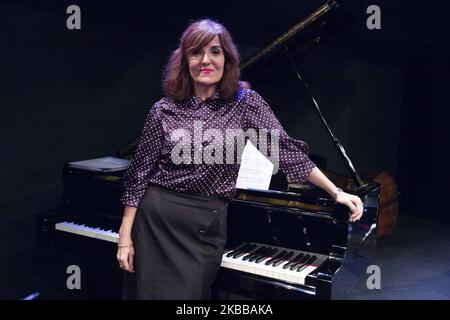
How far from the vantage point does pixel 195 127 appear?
1.93 metres

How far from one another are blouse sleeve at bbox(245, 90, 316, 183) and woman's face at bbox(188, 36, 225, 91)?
0.18m

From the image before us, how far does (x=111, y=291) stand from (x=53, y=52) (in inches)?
73.0

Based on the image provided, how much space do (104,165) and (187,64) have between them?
1.26 m

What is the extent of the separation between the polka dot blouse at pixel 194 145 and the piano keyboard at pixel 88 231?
76 cm

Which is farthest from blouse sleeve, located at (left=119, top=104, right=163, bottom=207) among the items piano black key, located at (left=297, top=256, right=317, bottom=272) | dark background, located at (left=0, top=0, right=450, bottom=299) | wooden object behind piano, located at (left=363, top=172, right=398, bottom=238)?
wooden object behind piano, located at (left=363, top=172, right=398, bottom=238)

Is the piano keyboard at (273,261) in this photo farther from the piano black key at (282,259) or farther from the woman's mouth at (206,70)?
the woman's mouth at (206,70)

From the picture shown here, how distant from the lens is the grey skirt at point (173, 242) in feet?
6.30

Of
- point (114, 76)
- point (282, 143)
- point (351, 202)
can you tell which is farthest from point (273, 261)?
point (114, 76)

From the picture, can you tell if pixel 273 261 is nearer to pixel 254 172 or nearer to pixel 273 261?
pixel 273 261

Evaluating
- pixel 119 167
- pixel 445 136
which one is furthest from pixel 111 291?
pixel 445 136

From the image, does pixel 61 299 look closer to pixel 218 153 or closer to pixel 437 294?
pixel 218 153

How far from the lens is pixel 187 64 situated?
199cm

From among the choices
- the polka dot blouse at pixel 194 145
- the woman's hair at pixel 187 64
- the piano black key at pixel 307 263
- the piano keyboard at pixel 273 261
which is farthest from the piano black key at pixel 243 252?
the woman's hair at pixel 187 64

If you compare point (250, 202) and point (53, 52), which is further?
point (53, 52)
